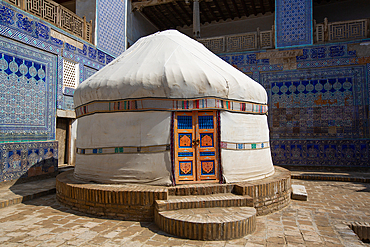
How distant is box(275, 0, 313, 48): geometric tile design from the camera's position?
7.60m

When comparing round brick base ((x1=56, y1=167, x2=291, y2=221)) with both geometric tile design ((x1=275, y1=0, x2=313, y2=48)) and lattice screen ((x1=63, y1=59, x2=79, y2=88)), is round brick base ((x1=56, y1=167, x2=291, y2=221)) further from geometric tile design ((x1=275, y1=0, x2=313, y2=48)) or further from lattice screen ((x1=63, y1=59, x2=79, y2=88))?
geometric tile design ((x1=275, y1=0, x2=313, y2=48))

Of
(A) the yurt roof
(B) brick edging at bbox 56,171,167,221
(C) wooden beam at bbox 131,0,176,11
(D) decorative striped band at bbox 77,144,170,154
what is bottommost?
(B) brick edging at bbox 56,171,167,221

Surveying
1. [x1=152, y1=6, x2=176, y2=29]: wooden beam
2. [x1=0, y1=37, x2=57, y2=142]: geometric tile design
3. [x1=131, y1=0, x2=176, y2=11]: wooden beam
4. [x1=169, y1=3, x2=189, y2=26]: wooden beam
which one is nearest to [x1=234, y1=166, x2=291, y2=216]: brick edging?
[x1=0, y1=37, x2=57, y2=142]: geometric tile design

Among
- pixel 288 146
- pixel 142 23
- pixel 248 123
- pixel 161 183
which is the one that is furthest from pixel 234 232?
pixel 142 23

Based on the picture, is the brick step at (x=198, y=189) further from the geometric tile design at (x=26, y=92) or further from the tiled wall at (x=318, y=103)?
the tiled wall at (x=318, y=103)

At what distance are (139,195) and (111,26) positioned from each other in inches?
245

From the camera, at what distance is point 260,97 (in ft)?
14.2

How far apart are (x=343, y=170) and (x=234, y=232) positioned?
5.74 metres

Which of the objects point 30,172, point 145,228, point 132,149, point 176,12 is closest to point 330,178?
point 132,149

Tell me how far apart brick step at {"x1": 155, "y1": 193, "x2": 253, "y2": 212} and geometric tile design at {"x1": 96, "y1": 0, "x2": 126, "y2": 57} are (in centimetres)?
562

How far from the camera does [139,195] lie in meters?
3.24

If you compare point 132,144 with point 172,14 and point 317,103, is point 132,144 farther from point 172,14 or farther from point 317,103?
point 172,14

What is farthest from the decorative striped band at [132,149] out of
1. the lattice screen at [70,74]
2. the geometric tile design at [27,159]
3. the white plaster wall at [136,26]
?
the white plaster wall at [136,26]

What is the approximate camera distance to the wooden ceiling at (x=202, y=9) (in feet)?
30.8
